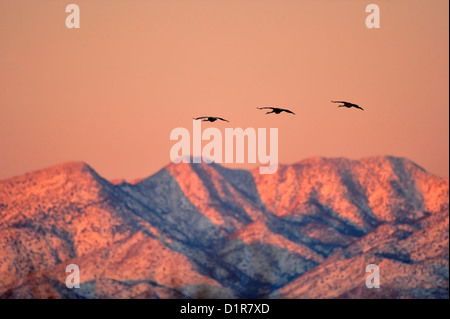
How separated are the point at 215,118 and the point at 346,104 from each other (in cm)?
1885

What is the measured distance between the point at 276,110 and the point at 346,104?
10.1 meters

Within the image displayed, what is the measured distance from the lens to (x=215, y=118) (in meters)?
167

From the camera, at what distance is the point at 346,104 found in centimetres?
16612

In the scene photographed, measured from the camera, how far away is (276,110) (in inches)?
6521

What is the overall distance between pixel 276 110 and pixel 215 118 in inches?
352
